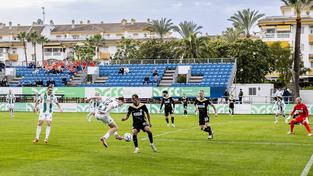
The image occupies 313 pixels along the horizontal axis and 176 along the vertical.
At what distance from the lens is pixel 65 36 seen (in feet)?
476

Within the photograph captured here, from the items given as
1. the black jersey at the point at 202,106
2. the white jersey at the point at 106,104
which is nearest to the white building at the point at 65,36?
the black jersey at the point at 202,106

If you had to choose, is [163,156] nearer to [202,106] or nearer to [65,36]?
[202,106]

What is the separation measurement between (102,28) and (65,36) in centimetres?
1058

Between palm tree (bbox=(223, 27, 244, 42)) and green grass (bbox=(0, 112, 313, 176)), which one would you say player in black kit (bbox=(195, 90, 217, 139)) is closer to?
green grass (bbox=(0, 112, 313, 176))

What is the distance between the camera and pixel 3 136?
27234 millimetres

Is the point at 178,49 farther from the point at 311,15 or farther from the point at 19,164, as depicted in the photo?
the point at 19,164

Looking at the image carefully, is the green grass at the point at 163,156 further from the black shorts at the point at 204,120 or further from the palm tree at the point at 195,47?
the palm tree at the point at 195,47

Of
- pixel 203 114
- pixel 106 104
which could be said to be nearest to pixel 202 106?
pixel 203 114

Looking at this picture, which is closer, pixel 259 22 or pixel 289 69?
pixel 289 69

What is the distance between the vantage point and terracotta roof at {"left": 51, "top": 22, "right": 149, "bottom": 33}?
14662cm

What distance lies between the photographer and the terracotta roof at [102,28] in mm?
146625

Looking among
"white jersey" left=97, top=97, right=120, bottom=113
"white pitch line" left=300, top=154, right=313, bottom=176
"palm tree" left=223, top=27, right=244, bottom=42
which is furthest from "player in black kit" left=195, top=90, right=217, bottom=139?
"palm tree" left=223, top=27, right=244, bottom=42

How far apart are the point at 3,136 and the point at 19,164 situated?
1104 cm

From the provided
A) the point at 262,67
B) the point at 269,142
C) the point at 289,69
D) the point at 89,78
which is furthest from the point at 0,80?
the point at 269,142
